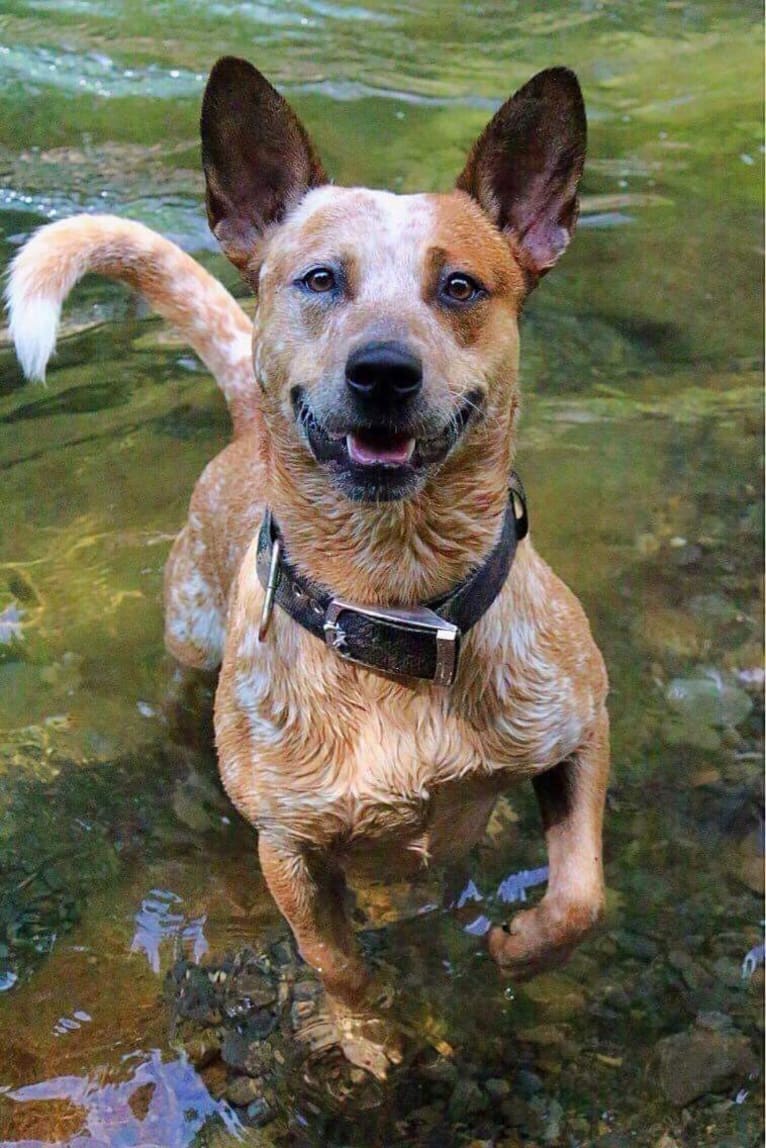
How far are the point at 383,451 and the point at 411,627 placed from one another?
0.45 m

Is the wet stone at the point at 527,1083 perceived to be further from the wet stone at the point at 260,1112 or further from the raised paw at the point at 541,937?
the wet stone at the point at 260,1112

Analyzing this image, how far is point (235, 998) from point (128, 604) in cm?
209

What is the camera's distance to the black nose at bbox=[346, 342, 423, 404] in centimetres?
288

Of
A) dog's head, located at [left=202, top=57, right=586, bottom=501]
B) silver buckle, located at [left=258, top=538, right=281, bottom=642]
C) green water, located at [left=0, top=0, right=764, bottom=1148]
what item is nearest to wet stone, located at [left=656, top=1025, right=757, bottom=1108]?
green water, located at [left=0, top=0, right=764, bottom=1148]

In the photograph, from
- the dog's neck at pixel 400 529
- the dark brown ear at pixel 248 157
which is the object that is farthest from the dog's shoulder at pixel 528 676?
the dark brown ear at pixel 248 157

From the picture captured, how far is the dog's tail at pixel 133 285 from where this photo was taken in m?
4.18

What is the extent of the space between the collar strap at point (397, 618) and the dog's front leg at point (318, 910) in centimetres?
65

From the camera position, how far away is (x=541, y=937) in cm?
366

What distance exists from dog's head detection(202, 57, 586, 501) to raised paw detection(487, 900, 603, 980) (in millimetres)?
1312

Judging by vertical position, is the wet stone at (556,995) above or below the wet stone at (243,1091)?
below

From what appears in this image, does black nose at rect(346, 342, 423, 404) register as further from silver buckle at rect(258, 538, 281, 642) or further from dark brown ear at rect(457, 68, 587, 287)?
dark brown ear at rect(457, 68, 587, 287)

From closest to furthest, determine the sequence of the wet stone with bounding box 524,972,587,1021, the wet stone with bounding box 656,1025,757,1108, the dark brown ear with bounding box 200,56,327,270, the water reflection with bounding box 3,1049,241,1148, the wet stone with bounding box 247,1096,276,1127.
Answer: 1. the dark brown ear with bounding box 200,56,327,270
2. the water reflection with bounding box 3,1049,241,1148
3. the wet stone with bounding box 247,1096,276,1127
4. the wet stone with bounding box 656,1025,757,1108
5. the wet stone with bounding box 524,972,587,1021

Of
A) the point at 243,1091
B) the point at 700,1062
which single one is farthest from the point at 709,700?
the point at 243,1091

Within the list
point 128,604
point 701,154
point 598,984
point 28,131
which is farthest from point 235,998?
point 701,154
